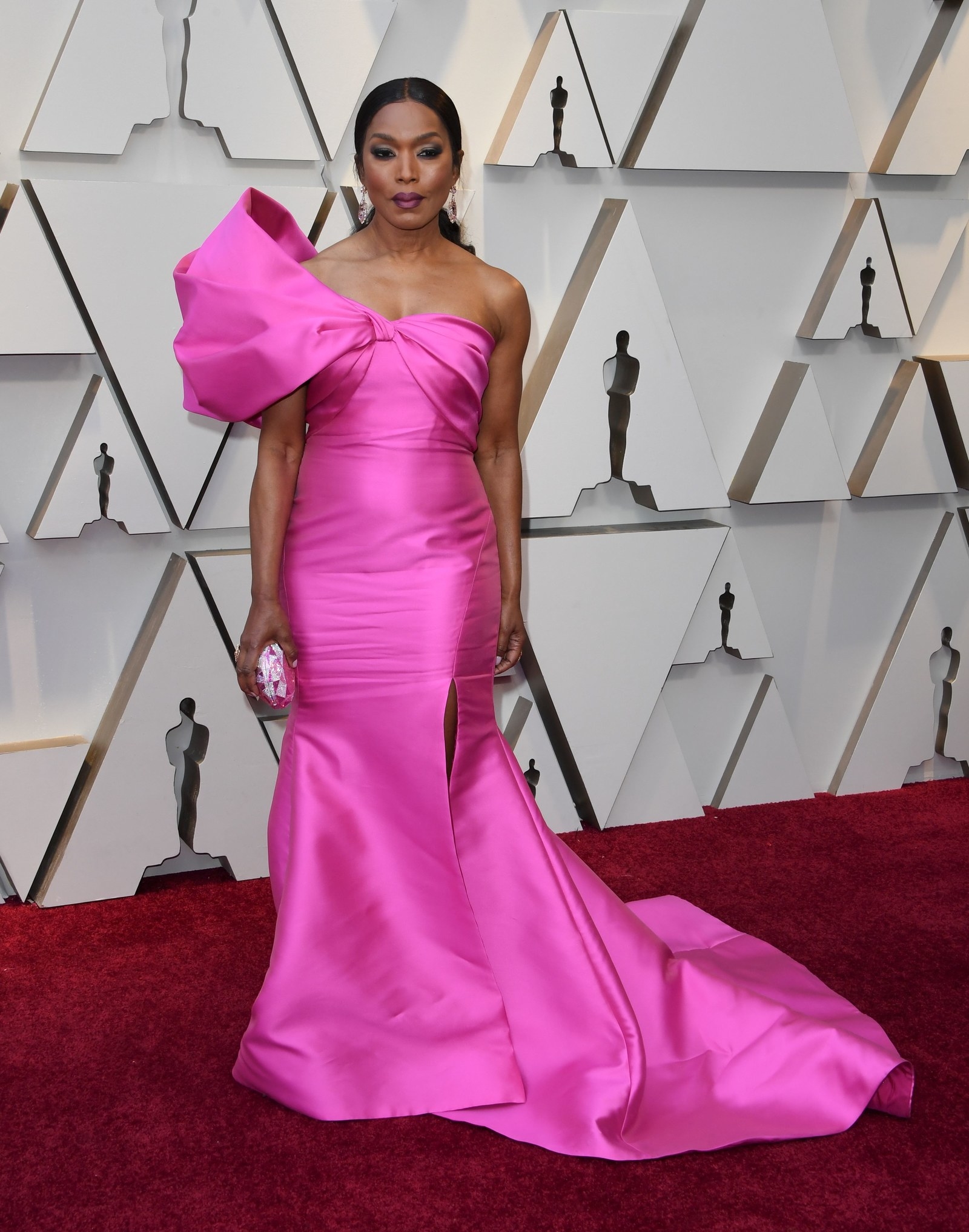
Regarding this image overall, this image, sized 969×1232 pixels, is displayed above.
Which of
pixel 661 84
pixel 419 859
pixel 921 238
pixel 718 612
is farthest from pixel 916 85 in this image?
pixel 419 859

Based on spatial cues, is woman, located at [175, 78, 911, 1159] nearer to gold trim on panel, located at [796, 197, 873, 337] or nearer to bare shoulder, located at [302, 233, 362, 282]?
bare shoulder, located at [302, 233, 362, 282]

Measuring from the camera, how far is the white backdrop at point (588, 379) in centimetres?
259

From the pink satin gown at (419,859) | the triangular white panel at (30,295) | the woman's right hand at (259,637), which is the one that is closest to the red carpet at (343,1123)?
the pink satin gown at (419,859)

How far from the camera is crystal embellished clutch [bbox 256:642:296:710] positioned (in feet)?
6.53

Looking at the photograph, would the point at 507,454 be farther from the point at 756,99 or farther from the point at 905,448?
the point at 905,448

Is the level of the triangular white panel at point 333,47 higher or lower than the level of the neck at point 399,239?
higher

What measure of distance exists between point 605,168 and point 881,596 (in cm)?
139

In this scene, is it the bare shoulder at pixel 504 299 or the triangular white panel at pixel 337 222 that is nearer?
the bare shoulder at pixel 504 299

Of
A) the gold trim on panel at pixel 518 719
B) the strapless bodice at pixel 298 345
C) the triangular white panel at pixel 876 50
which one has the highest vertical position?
the triangular white panel at pixel 876 50

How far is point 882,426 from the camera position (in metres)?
3.24

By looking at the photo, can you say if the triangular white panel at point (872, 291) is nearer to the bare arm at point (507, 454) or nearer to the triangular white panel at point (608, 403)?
the triangular white panel at point (608, 403)

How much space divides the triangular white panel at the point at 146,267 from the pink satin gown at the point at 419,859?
0.61 metres

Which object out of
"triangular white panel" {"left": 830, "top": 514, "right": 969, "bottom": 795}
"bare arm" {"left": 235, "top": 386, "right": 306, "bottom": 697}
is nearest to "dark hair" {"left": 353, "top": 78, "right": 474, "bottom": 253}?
"bare arm" {"left": 235, "top": 386, "right": 306, "bottom": 697}

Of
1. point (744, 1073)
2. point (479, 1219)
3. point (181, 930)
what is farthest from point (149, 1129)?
point (744, 1073)
